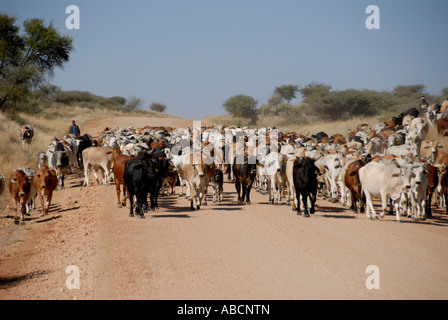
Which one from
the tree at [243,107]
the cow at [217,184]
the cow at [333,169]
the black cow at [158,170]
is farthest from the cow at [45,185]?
the tree at [243,107]

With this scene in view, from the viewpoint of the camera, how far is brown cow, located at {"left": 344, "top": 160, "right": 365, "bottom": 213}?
48.4ft

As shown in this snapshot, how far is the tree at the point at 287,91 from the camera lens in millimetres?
81625

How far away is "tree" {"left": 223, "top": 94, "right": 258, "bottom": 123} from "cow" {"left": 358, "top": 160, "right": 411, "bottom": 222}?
5342cm

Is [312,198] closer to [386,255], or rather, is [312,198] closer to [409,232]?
[409,232]

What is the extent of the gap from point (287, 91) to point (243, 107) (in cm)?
1677

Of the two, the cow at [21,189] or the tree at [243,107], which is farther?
the tree at [243,107]

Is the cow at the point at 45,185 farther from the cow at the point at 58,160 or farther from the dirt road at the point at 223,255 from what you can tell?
the cow at the point at 58,160

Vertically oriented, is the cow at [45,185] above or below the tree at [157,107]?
below

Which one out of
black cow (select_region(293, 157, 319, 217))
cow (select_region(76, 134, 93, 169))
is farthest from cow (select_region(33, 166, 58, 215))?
cow (select_region(76, 134, 93, 169))

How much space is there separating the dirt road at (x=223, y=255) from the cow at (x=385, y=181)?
0.60 m

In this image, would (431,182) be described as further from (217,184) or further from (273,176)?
(217,184)

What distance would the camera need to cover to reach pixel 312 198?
14.0 m
